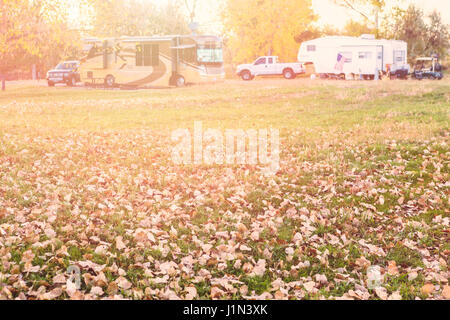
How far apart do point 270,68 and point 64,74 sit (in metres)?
16.3

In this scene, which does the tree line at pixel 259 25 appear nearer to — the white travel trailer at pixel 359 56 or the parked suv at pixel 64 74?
the parked suv at pixel 64 74

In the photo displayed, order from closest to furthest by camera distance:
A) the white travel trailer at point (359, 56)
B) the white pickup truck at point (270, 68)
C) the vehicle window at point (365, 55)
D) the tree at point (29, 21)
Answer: the tree at point (29, 21), the white travel trailer at point (359, 56), the vehicle window at point (365, 55), the white pickup truck at point (270, 68)

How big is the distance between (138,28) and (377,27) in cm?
2023

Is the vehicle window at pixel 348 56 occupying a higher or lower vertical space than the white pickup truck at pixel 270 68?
higher

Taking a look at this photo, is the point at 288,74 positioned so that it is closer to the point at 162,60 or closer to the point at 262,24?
the point at 262,24

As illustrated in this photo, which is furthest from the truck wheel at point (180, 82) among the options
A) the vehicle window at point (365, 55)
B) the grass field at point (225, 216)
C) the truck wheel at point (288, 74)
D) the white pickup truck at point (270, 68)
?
the grass field at point (225, 216)

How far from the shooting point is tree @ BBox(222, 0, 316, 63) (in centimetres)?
3950

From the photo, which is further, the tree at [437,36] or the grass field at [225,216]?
the tree at [437,36]

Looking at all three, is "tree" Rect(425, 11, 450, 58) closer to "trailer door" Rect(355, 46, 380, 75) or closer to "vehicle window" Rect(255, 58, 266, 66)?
"trailer door" Rect(355, 46, 380, 75)

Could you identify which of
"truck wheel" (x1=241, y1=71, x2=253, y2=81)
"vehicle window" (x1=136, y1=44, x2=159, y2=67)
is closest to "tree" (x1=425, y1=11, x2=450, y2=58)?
"truck wheel" (x1=241, y1=71, x2=253, y2=81)

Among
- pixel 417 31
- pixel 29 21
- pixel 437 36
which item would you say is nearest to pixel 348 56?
pixel 417 31

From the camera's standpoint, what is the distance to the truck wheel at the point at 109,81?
31859 mm

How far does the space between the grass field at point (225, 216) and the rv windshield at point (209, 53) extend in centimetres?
1778

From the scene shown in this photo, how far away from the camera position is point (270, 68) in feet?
121
